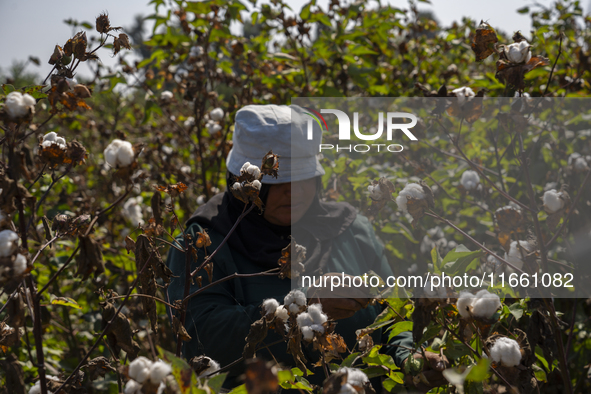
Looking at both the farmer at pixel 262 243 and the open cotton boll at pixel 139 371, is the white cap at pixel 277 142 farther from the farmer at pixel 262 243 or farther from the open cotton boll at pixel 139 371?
the open cotton boll at pixel 139 371

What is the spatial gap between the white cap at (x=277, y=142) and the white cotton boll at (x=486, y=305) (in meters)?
0.85

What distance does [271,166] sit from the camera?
1.03 m

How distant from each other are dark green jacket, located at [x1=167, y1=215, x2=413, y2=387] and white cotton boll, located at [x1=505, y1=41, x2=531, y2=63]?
871 millimetres

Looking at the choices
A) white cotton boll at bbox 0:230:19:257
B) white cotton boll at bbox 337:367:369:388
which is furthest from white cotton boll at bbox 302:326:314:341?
white cotton boll at bbox 0:230:19:257

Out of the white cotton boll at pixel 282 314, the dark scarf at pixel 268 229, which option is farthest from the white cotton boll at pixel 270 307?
the dark scarf at pixel 268 229

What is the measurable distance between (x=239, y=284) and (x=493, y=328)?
89cm

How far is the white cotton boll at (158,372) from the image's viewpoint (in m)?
0.63

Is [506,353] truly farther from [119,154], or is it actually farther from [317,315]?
[119,154]

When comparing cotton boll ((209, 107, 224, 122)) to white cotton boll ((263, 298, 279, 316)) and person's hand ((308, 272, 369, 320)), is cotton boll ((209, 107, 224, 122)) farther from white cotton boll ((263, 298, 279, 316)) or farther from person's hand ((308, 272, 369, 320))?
white cotton boll ((263, 298, 279, 316))

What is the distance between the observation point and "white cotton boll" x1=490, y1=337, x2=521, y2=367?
0.82 metres

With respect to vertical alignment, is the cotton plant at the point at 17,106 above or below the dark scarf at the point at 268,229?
above

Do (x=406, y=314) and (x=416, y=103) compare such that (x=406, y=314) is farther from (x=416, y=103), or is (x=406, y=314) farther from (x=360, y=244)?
(x=416, y=103)

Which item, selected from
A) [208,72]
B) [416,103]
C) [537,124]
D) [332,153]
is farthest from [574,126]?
[208,72]

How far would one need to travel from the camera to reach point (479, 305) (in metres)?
0.85
